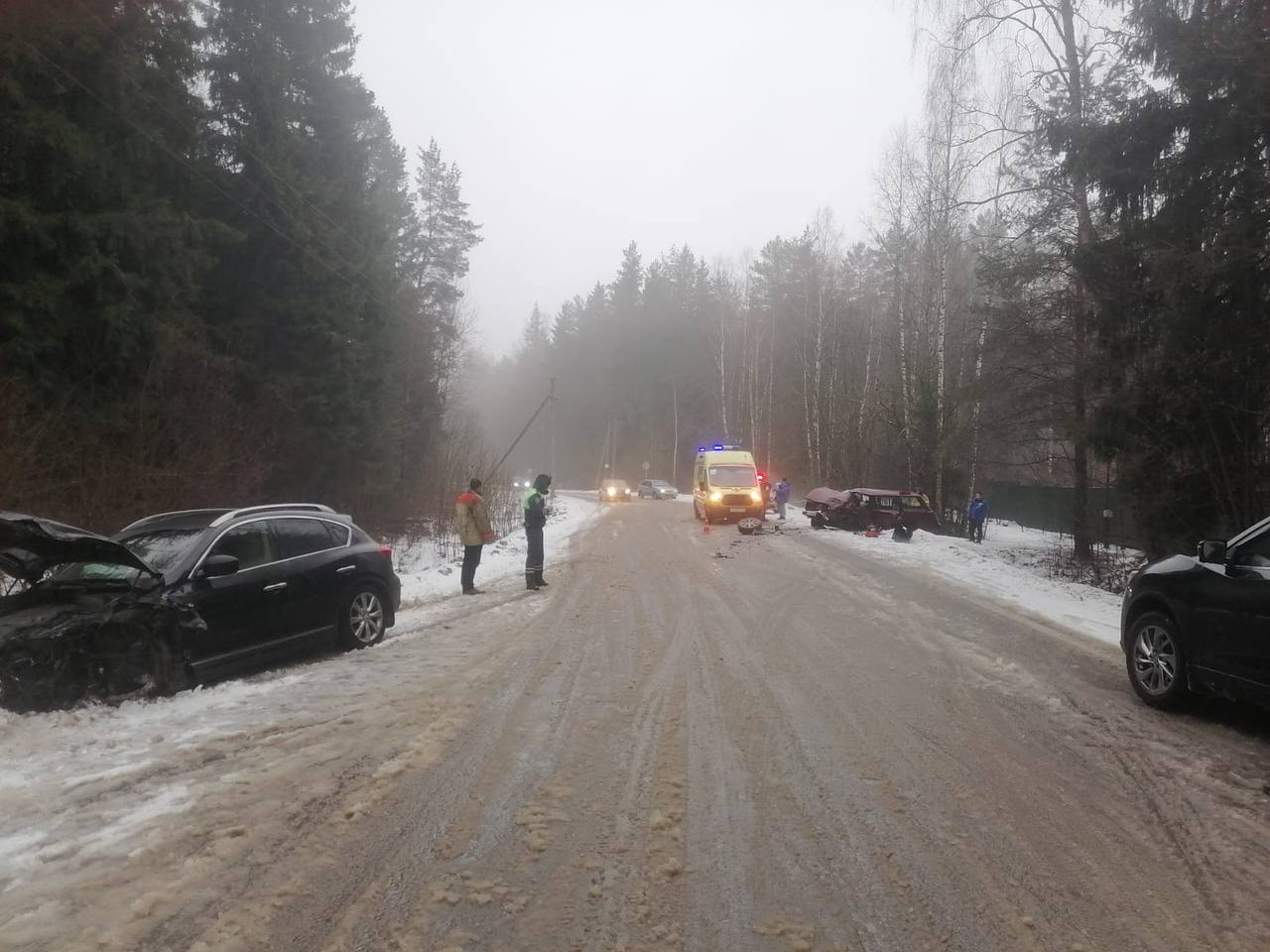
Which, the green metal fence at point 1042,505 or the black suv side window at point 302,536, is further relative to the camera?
the green metal fence at point 1042,505

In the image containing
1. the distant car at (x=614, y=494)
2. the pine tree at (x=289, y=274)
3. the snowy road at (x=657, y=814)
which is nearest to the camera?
the snowy road at (x=657, y=814)

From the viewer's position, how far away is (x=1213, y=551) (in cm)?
568

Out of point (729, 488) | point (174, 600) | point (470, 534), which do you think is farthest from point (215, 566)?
point (729, 488)

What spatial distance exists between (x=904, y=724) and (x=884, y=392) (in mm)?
31489

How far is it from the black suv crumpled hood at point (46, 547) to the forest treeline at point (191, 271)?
5101mm

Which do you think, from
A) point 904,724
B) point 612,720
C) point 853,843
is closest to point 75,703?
point 612,720

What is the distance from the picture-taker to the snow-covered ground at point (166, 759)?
11.8 feet

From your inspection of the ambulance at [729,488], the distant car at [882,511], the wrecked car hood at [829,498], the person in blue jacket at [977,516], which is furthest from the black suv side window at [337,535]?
the person in blue jacket at [977,516]

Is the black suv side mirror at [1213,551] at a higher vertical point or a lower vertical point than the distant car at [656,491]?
lower

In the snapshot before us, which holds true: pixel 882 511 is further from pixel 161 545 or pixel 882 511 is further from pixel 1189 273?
pixel 161 545

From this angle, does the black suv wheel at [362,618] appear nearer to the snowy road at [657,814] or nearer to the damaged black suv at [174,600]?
the damaged black suv at [174,600]

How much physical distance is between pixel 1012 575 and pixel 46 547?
1451 cm

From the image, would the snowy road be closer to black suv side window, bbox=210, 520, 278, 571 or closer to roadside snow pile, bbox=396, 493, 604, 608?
black suv side window, bbox=210, 520, 278, 571

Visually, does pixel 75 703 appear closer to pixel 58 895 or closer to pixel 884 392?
pixel 58 895
